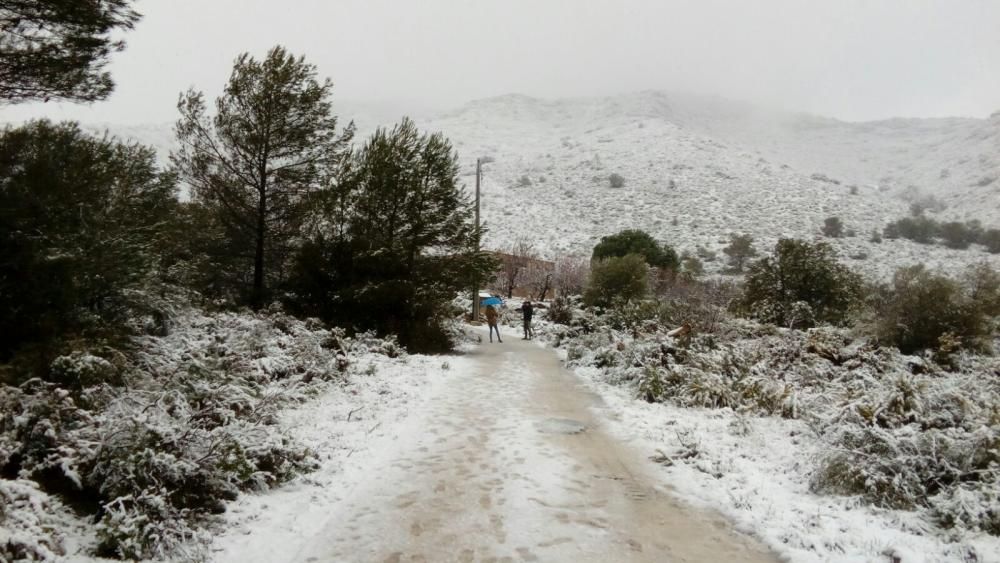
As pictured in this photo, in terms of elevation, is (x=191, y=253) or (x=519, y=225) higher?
(x=519, y=225)

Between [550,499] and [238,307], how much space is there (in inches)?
564

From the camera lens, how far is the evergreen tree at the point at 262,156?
17.0 metres

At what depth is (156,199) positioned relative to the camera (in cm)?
1758

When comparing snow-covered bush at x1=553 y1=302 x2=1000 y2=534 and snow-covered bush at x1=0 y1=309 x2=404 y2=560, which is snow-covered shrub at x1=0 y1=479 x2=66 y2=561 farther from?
snow-covered bush at x1=553 y1=302 x2=1000 y2=534

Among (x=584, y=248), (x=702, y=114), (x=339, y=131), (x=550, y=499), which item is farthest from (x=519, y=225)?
(x=702, y=114)

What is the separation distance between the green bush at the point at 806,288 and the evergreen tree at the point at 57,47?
21227 millimetres

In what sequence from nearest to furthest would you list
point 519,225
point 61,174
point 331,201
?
1. point 61,174
2. point 331,201
3. point 519,225

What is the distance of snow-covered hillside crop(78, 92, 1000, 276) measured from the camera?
6856cm

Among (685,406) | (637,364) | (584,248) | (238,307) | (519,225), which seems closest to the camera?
(685,406)

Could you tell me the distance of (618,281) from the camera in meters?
27.1

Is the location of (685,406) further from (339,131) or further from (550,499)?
(339,131)

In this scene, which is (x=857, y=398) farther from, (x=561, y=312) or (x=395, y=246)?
(x=561, y=312)

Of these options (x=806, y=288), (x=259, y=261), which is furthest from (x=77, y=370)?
(x=806, y=288)

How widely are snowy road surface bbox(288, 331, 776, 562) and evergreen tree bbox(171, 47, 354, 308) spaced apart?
40.0 feet
